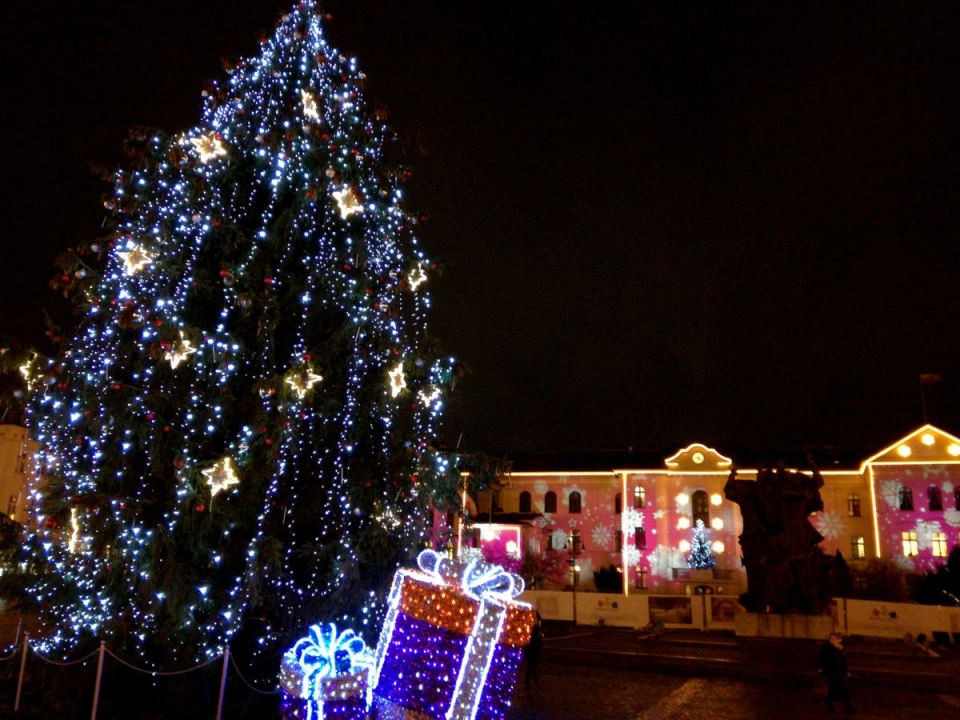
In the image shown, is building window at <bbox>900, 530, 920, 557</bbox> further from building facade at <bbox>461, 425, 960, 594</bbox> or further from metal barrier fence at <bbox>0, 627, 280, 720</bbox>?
metal barrier fence at <bbox>0, 627, 280, 720</bbox>

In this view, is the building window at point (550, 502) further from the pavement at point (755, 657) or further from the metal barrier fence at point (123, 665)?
the metal barrier fence at point (123, 665)

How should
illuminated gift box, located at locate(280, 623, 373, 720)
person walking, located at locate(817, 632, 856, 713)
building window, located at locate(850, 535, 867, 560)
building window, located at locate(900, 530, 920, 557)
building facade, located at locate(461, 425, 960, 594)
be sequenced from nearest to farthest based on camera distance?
1. illuminated gift box, located at locate(280, 623, 373, 720)
2. person walking, located at locate(817, 632, 856, 713)
3. building window, located at locate(900, 530, 920, 557)
4. building facade, located at locate(461, 425, 960, 594)
5. building window, located at locate(850, 535, 867, 560)

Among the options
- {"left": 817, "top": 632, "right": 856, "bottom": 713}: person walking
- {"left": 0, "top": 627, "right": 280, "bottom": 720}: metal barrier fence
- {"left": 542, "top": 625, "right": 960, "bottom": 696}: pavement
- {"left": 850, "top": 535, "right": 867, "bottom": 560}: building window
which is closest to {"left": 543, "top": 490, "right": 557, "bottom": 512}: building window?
{"left": 850, "top": 535, "right": 867, "bottom": 560}: building window

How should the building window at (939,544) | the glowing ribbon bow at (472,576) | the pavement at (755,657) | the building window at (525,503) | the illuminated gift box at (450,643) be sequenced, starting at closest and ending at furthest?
the illuminated gift box at (450,643), the glowing ribbon bow at (472,576), the pavement at (755,657), the building window at (939,544), the building window at (525,503)

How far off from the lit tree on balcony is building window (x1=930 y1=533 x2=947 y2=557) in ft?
40.5

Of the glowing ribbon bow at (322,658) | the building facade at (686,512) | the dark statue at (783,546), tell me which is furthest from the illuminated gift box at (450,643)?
the building facade at (686,512)

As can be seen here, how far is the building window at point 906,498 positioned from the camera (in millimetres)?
47938

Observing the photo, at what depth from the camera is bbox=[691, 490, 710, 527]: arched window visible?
51.8 meters

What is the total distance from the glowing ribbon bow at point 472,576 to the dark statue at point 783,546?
1965cm

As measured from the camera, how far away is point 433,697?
31.4 ft

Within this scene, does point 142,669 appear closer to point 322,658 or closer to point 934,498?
point 322,658

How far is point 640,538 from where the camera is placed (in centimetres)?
5212

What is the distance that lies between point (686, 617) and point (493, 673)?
917 inches

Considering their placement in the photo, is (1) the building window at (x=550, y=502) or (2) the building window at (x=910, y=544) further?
(1) the building window at (x=550, y=502)
